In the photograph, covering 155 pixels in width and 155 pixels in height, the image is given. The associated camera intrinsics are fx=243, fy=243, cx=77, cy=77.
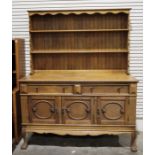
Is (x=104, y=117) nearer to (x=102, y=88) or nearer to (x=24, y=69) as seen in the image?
(x=102, y=88)

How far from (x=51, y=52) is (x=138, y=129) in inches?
64.5

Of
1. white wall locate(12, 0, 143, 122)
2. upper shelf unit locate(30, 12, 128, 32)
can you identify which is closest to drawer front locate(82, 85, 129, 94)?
white wall locate(12, 0, 143, 122)

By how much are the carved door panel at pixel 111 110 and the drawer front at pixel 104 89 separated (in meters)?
0.08

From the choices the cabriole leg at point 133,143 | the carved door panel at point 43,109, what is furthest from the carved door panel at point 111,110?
the carved door panel at point 43,109

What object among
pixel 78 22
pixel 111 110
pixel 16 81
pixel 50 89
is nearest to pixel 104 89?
pixel 111 110

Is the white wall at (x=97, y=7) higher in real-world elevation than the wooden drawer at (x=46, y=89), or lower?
higher

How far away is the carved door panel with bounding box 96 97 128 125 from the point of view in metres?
2.76

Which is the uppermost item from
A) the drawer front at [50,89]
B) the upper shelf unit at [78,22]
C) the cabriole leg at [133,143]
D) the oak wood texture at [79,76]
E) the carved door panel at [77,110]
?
the upper shelf unit at [78,22]

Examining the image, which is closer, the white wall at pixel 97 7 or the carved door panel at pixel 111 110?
the carved door panel at pixel 111 110

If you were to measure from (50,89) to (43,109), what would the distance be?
0.83 ft

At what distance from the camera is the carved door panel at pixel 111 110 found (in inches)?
109

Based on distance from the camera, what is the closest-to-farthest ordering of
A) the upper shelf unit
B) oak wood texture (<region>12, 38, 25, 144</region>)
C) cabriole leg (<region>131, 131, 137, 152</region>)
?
cabriole leg (<region>131, 131, 137, 152</region>)
oak wood texture (<region>12, 38, 25, 144</region>)
the upper shelf unit

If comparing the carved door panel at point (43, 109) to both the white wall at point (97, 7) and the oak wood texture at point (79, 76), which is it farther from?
the white wall at point (97, 7)

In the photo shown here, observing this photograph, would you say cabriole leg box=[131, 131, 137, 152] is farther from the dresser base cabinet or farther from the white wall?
the white wall
